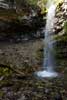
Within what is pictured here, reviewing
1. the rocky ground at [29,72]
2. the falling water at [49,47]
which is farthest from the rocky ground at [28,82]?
the falling water at [49,47]

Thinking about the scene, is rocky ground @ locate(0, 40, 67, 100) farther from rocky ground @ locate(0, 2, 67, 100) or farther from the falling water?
the falling water

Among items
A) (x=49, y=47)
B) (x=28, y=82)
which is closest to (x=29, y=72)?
(x=28, y=82)

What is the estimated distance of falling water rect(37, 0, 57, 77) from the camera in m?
6.98

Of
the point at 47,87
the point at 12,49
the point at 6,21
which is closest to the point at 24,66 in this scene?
the point at 47,87

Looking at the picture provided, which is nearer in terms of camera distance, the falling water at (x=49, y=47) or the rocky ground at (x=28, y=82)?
the rocky ground at (x=28, y=82)

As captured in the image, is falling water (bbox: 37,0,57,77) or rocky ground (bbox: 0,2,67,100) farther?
falling water (bbox: 37,0,57,77)

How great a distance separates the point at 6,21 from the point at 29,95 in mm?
6640

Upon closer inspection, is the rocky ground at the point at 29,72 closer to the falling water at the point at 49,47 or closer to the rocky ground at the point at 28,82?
the rocky ground at the point at 28,82

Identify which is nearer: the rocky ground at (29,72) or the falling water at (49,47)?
the rocky ground at (29,72)

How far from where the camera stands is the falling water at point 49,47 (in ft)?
22.9

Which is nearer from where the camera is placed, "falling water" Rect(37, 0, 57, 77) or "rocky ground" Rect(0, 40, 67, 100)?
"rocky ground" Rect(0, 40, 67, 100)

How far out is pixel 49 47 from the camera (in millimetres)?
9352

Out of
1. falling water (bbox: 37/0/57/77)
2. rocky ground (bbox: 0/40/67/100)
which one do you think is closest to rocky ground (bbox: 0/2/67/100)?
rocky ground (bbox: 0/40/67/100)

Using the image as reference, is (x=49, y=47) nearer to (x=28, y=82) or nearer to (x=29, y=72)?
(x=29, y=72)
